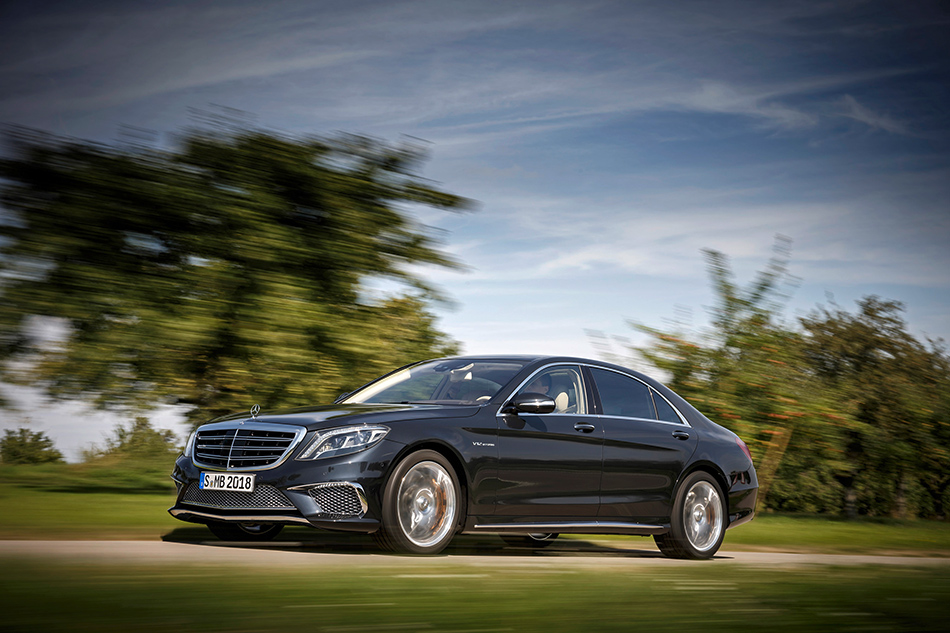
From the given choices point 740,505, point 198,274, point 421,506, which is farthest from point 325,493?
point 198,274

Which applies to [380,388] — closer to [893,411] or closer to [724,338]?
[724,338]

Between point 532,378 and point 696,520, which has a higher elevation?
point 532,378

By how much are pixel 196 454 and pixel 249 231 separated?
879cm

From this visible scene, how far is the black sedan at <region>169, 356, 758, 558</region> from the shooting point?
24.9ft

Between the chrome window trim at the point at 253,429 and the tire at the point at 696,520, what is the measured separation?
3826 mm

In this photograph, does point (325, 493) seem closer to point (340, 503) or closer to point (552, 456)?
point (340, 503)

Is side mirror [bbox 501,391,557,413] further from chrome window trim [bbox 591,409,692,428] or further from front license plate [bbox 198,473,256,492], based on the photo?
front license plate [bbox 198,473,256,492]

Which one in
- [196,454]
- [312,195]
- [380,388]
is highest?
[312,195]

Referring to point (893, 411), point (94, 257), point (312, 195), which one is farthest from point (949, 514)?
point (94, 257)

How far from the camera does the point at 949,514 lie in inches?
1860

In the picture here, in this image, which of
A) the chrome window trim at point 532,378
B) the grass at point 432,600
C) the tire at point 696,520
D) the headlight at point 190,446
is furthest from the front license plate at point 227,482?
the tire at point 696,520

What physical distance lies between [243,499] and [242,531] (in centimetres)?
114

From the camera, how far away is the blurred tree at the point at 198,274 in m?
15.4

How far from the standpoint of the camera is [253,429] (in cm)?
793
